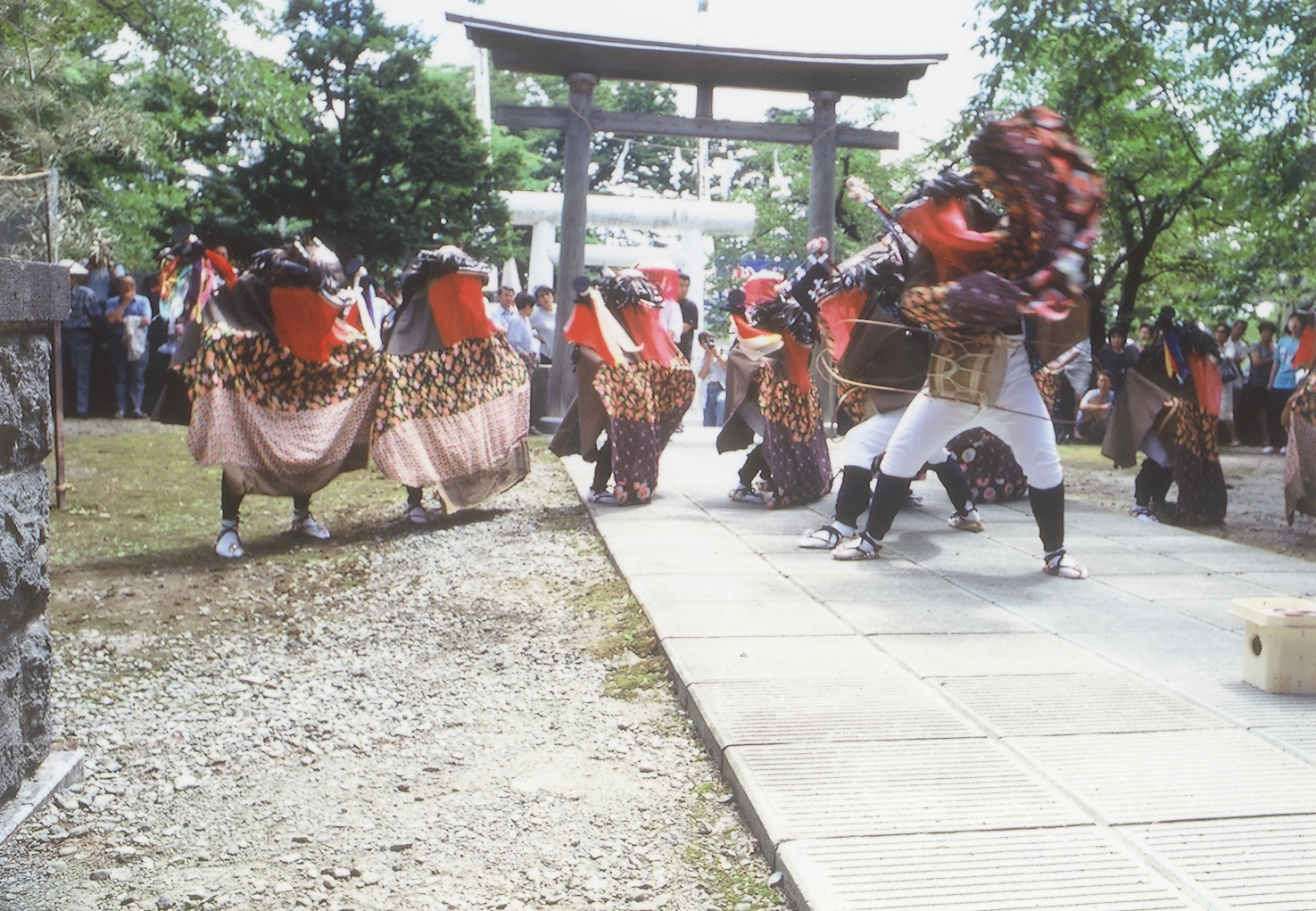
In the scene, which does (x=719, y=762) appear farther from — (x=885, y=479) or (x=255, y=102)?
(x=255, y=102)

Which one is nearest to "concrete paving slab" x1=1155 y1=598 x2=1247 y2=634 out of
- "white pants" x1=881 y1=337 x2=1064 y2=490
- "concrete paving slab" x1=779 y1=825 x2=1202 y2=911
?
"white pants" x1=881 y1=337 x2=1064 y2=490

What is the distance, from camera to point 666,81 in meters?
13.0

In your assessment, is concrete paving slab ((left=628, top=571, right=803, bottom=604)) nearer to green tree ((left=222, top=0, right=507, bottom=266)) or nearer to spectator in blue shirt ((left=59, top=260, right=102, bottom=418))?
spectator in blue shirt ((left=59, top=260, right=102, bottom=418))

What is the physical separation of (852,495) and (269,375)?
3.00 meters

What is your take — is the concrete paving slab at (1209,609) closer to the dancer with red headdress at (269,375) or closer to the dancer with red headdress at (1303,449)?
the dancer with red headdress at (1303,449)

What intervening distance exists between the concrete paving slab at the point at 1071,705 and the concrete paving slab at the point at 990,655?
8 cm

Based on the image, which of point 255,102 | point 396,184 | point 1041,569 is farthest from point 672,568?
point 396,184

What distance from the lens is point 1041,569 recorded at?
19.0ft

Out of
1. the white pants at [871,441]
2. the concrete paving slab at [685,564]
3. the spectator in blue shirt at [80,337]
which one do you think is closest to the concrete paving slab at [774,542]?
the concrete paving slab at [685,564]

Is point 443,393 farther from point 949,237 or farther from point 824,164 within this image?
point 824,164

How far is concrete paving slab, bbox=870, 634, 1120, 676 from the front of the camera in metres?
4.05

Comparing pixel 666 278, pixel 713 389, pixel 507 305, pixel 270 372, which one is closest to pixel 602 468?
pixel 270 372

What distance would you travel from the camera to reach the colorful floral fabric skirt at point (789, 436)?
7.82 meters

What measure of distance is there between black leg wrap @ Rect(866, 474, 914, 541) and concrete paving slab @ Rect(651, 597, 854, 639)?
0.97 m
